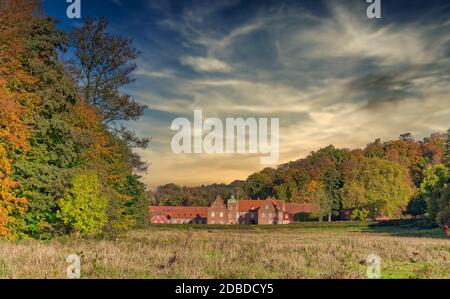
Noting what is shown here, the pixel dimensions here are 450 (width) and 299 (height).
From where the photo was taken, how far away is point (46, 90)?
2378 cm

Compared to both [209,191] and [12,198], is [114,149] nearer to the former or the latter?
[12,198]

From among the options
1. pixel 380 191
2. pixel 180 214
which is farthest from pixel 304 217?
pixel 180 214

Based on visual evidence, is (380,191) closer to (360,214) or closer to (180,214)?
(360,214)

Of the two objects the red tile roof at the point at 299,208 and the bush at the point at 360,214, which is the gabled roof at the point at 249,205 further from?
the bush at the point at 360,214

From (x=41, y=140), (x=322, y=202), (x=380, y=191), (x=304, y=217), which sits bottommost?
(x=304, y=217)

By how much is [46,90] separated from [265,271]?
15.4m

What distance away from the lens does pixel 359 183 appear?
277ft

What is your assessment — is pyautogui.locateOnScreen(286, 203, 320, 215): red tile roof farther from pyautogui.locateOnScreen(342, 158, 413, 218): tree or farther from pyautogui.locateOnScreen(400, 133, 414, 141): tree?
pyautogui.locateOnScreen(400, 133, 414, 141): tree

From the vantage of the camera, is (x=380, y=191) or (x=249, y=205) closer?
(x=380, y=191)

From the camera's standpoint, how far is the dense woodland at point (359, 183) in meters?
79.2

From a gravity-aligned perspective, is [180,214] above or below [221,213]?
below

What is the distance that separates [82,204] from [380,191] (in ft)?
223

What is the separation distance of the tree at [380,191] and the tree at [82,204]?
2547 inches
